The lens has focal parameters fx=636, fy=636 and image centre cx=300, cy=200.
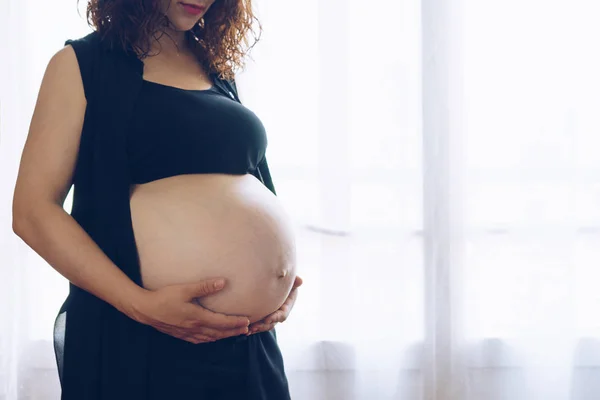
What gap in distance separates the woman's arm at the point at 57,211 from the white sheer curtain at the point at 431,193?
0.81 metres

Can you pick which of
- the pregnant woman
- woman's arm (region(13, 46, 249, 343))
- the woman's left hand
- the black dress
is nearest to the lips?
the pregnant woman

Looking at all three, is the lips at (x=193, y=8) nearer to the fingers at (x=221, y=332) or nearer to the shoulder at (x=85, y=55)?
the shoulder at (x=85, y=55)

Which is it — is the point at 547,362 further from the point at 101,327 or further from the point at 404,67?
the point at 101,327

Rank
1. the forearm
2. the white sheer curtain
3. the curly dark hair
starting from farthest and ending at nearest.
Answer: the white sheer curtain < the curly dark hair < the forearm

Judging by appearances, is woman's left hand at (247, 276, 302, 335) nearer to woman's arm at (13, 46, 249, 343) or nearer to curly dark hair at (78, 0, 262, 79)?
woman's arm at (13, 46, 249, 343)

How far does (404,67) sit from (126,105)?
3.14 ft

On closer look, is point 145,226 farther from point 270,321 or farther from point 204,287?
point 270,321

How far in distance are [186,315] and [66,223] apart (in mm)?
201

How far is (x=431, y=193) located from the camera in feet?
5.46

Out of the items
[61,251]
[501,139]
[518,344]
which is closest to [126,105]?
[61,251]

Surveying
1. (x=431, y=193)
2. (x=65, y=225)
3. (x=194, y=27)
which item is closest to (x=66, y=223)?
(x=65, y=225)

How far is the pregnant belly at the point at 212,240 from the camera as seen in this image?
0.90 meters

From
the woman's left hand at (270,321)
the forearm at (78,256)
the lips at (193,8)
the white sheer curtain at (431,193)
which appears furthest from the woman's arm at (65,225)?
the white sheer curtain at (431,193)

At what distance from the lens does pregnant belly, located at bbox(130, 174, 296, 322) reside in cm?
90
